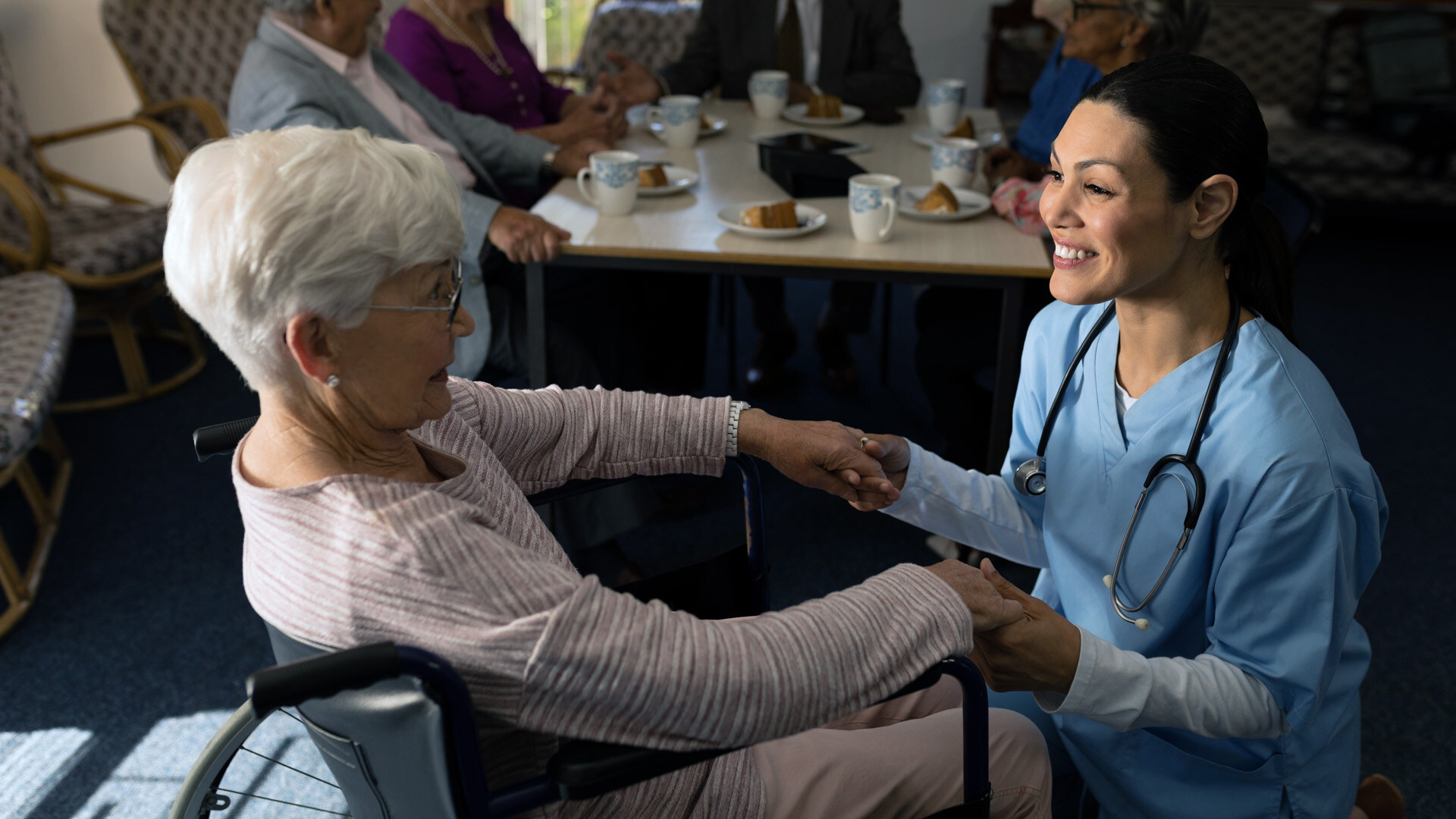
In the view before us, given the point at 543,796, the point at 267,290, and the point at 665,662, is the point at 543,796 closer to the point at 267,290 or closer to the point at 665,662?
the point at 665,662

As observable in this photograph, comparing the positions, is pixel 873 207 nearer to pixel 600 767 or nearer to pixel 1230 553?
pixel 1230 553

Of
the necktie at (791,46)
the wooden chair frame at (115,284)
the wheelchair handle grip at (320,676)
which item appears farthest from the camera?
the necktie at (791,46)

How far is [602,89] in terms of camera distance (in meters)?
2.82

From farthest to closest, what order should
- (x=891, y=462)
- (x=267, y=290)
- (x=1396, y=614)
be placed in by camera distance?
(x=1396, y=614) → (x=891, y=462) → (x=267, y=290)

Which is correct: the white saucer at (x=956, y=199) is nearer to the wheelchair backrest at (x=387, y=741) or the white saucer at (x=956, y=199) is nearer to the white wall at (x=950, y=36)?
the wheelchair backrest at (x=387, y=741)

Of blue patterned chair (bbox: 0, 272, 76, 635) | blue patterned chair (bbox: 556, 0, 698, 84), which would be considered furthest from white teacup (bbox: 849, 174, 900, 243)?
blue patterned chair (bbox: 556, 0, 698, 84)

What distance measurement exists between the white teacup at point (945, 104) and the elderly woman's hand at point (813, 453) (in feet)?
5.70

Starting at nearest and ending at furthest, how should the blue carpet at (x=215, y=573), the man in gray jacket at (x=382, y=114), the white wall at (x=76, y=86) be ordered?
the blue carpet at (x=215, y=573) → the man in gray jacket at (x=382, y=114) → the white wall at (x=76, y=86)

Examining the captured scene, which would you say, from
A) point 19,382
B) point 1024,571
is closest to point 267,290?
point 19,382

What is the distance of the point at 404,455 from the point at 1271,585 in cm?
84

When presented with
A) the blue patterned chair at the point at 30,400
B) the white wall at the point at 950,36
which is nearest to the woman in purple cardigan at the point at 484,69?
the blue patterned chair at the point at 30,400

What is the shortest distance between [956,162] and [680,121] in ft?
2.33

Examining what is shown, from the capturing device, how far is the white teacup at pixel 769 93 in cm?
279

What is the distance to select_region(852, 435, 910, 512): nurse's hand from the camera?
1.27 m
